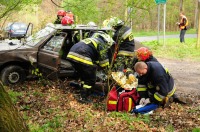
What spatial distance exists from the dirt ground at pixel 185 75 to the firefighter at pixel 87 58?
2.68 meters

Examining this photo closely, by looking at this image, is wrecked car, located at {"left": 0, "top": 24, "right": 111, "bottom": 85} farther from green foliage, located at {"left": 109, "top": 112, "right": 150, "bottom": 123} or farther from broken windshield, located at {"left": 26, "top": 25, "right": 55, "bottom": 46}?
green foliage, located at {"left": 109, "top": 112, "right": 150, "bottom": 123}

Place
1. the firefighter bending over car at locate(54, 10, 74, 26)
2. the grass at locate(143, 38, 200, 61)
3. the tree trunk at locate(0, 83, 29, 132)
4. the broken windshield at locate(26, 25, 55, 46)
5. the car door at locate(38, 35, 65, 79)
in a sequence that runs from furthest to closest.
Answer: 1. the grass at locate(143, 38, 200, 61)
2. the firefighter bending over car at locate(54, 10, 74, 26)
3. the broken windshield at locate(26, 25, 55, 46)
4. the car door at locate(38, 35, 65, 79)
5. the tree trunk at locate(0, 83, 29, 132)

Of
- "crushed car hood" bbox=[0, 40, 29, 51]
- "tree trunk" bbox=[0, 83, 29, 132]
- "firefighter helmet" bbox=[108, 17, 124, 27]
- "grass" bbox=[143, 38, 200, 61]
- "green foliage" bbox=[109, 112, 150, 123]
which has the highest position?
"firefighter helmet" bbox=[108, 17, 124, 27]

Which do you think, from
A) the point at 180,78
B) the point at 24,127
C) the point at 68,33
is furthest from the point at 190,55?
the point at 24,127

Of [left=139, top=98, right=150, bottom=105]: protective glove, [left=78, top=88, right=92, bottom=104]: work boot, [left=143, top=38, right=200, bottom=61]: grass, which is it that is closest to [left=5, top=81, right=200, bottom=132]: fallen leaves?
[left=78, top=88, right=92, bottom=104]: work boot

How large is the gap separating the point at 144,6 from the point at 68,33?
149 inches

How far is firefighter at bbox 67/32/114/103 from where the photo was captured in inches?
250

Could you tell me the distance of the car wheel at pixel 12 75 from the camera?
712cm

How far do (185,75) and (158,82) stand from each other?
14.4 ft

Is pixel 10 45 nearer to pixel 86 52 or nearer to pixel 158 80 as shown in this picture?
pixel 86 52

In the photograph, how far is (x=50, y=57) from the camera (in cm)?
715

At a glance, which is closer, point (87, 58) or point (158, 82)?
point (158, 82)

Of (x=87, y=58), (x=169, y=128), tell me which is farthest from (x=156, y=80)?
(x=87, y=58)

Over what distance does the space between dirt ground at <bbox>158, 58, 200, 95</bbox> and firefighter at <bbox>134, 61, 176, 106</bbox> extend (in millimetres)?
1978
